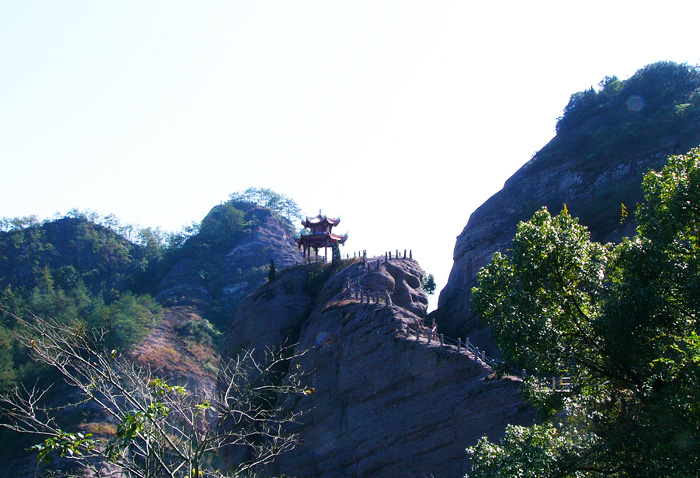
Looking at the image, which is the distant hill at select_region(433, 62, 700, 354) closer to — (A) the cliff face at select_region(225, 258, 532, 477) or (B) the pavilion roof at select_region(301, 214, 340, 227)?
(A) the cliff face at select_region(225, 258, 532, 477)

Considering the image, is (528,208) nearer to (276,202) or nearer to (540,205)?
(540,205)

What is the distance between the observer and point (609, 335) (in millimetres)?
14148

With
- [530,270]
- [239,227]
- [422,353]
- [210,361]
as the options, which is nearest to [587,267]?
[530,270]

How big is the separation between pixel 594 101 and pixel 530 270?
3602cm

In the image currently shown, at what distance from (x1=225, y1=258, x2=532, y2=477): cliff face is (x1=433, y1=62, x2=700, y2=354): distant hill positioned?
516 centimetres

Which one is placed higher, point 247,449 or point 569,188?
point 569,188

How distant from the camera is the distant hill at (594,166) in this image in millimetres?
37406

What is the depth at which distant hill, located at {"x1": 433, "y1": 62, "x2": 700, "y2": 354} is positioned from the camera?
3741 centimetres

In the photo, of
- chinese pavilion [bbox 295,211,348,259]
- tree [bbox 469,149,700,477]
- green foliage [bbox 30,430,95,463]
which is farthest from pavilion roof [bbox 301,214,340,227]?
green foliage [bbox 30,430,95,463]

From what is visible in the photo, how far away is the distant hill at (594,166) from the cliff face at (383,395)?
5163 millimetres

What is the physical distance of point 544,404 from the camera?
14.9m

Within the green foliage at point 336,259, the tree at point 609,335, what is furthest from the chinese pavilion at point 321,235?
the tree at point 609,335

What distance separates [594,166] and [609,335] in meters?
29.3

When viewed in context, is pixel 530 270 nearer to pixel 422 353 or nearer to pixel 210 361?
pixel 422 353
